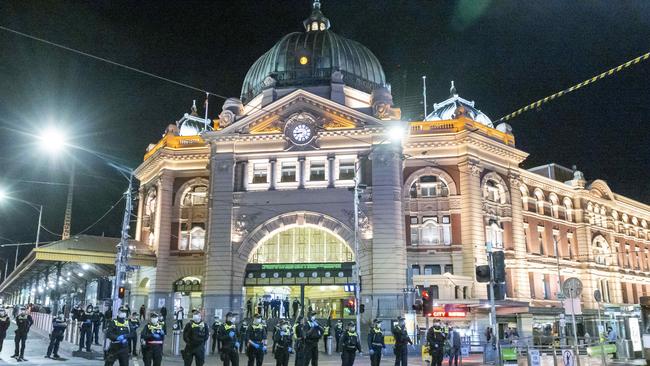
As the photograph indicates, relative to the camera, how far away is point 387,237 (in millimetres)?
44531

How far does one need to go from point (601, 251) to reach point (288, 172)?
3805cm

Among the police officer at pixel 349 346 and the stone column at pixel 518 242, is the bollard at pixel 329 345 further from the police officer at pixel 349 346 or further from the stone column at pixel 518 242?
the stone column at pixel 518 242

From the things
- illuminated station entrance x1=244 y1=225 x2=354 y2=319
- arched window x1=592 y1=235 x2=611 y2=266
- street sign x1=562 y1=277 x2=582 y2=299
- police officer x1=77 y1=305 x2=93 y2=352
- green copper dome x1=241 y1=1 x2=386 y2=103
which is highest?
green copper dome x1=241 y1=1 x2=386 y2=103

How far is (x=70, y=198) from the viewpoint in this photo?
65.5m

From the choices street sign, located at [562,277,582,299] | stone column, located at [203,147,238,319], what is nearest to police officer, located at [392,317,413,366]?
street sign, located at [562,277,582,299]

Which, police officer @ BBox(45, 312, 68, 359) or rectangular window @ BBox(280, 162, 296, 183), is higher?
rectangular window @ BBox(280, 162, 296, 183)

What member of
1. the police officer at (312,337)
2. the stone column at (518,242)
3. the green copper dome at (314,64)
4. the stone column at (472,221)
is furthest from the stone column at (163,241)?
the police officer at (312,337)

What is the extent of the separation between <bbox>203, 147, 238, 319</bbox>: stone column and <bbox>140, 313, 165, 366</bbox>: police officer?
1077 inches

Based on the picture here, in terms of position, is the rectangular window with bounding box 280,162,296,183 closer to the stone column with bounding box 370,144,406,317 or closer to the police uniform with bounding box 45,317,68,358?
the stone column with bounding box 370,144,406,317

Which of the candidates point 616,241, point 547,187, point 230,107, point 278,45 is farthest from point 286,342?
point 616,241

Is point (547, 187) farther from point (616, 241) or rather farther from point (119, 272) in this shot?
point (119, 272)

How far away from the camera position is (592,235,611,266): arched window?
6381 cm

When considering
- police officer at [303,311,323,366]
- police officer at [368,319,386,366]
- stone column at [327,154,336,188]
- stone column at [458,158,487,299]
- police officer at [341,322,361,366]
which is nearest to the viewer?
police officer at [341,322,361,366]

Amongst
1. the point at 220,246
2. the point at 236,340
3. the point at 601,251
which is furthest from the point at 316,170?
the point at 601,251
